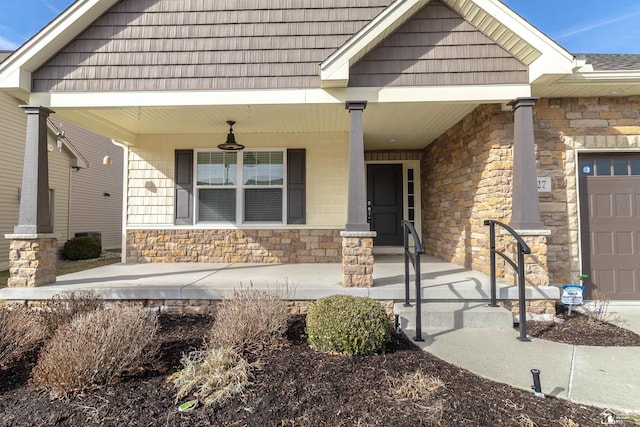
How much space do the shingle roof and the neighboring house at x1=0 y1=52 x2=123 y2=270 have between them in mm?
9479

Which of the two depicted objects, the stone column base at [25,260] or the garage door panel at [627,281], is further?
the garage door panel at [627,281]

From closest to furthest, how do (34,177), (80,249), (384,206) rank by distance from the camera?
(34,177) < (384,206) < (80,249)

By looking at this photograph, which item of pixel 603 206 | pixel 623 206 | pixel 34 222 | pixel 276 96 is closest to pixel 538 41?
pixel 603 206

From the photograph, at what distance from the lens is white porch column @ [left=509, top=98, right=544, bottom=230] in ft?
13.9

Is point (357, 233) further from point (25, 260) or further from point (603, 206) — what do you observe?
point (25, 260)

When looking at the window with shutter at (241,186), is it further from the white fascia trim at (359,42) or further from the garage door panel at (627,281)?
the garage door panel at (627,281)

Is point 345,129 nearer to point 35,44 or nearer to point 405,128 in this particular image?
point 405,128

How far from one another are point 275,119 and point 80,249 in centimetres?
880

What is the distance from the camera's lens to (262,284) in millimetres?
4520

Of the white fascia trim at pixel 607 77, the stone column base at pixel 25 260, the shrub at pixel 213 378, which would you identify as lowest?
the shrub at pixel 213 378

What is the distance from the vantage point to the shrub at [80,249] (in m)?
10.7

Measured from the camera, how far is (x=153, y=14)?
4785 millimetres

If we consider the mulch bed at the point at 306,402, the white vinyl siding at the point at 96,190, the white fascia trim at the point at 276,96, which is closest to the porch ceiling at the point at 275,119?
the white fascia trim at the point at 276,96

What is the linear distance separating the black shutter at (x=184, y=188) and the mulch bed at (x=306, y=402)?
156 inches
